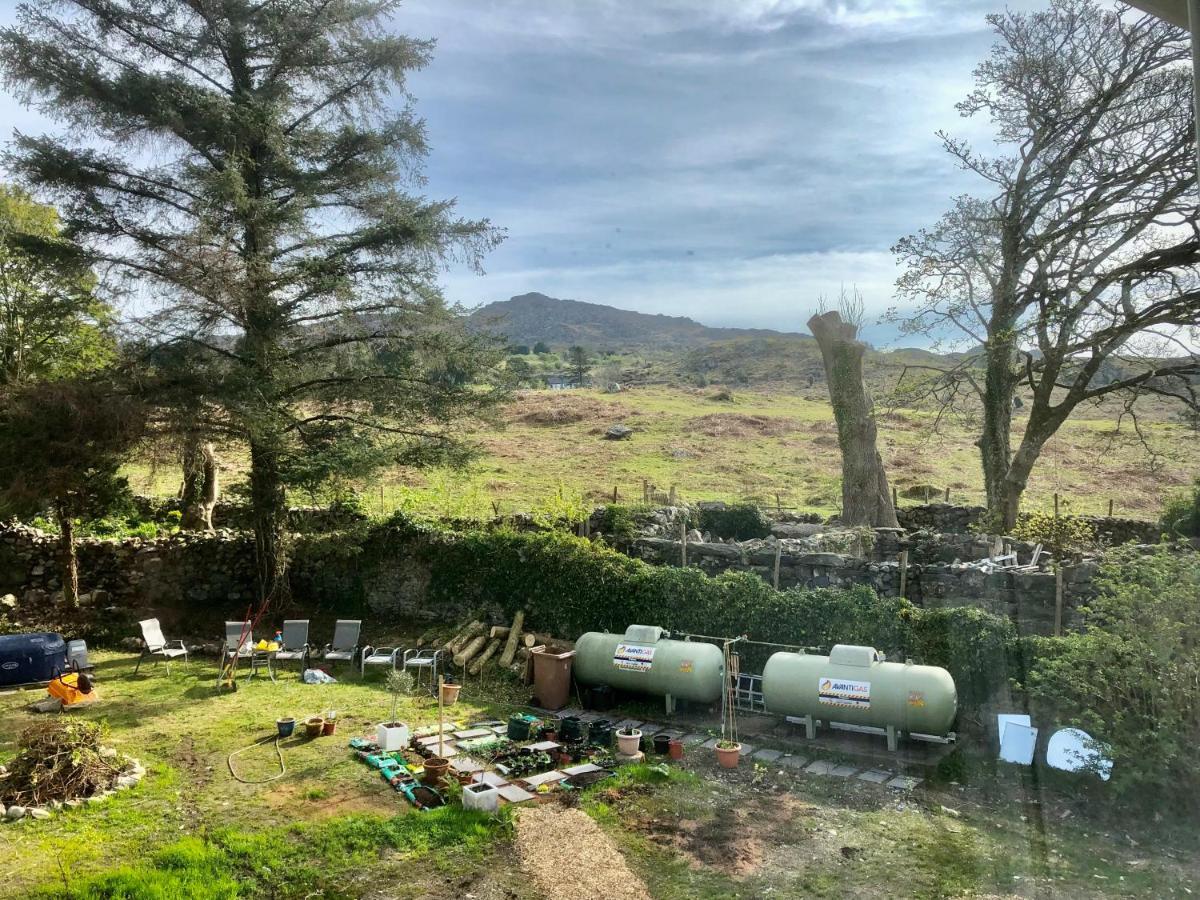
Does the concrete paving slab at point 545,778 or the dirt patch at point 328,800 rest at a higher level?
the concrete paving slab at point 545,778

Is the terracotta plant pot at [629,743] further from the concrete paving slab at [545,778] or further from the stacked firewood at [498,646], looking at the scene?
the stacked firewood at [498,646]

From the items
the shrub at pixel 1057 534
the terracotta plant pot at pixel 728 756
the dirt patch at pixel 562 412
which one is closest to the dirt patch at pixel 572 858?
the terracotta plant pot at pixel 728 756

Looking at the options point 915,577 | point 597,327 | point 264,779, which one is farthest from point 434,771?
point 597,327

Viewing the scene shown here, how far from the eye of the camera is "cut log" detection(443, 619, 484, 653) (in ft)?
41.6

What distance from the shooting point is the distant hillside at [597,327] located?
148 meters

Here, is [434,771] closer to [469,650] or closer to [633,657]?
[633,657]

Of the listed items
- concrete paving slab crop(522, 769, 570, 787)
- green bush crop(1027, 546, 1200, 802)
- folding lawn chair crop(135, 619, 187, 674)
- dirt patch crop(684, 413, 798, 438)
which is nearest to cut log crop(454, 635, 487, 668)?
concrete paving slab crop(522, 769, 570, 787)

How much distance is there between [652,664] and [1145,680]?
5449mm

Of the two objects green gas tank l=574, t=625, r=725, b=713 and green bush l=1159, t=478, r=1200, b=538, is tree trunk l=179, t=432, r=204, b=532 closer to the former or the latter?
green gas tank l=574, t=625, r=725, b=713

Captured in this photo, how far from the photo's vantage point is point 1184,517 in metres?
17.0

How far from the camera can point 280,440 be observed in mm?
13125

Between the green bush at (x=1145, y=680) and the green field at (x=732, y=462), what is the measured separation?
8.90 meters

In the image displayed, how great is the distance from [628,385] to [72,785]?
2282 inches

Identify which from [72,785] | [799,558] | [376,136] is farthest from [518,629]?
[376,136]
